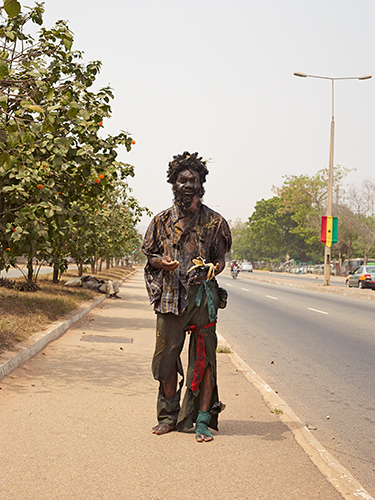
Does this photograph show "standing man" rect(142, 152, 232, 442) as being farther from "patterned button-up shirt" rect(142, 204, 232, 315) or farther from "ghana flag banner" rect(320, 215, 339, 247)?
"ghana flag banner" rect(320, 215, 339, 247)

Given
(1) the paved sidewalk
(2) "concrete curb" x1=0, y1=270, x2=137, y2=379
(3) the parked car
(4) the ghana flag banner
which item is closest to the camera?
(1) the paved sidewalk

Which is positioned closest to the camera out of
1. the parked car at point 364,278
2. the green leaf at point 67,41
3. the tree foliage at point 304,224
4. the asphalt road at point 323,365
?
the asphalt road at point 323,365

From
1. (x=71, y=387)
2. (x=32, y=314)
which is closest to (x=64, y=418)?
(x=71, y=387)

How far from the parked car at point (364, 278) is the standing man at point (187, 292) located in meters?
28.0

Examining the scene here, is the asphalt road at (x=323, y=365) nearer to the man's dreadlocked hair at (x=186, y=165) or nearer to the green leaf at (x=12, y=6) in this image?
the man's dreadlocked hair at (x=186, y=165)

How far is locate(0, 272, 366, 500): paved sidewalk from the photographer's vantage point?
3.48m

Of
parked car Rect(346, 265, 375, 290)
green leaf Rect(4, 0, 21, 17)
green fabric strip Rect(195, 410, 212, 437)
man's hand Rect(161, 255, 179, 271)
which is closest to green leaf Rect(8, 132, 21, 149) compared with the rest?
green leaf Rect(4, 0, 21, 17)

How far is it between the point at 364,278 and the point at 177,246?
28263 mm

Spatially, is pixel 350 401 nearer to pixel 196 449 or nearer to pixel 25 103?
pixel 196 449

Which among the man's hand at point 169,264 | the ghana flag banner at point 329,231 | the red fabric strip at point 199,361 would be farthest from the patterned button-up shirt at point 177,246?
the ghana flag banner at point 329,231

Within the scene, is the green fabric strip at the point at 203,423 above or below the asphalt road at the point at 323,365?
above

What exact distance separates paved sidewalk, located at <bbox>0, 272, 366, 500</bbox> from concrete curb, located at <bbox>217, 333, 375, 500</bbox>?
0.17 feet

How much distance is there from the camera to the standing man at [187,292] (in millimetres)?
4500

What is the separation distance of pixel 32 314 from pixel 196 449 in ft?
23.0
